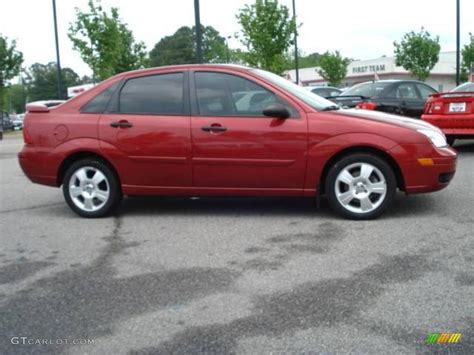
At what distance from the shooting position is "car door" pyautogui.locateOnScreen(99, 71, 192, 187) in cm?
583

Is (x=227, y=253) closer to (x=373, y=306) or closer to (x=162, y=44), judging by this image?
(x=373, y=306)

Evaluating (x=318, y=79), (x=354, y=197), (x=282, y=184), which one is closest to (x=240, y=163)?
(x=282, y=184)

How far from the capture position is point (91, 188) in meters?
6.13

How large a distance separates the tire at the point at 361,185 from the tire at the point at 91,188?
2261mm

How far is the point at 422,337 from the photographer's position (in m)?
3.06

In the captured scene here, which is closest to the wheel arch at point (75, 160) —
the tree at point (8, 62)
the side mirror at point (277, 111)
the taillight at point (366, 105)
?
the side mirror at point (277, 111)

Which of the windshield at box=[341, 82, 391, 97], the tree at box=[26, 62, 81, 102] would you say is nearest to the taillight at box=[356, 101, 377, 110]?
the windshield at box=[341, 82, 391, 97]

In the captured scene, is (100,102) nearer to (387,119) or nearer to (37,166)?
(37,166)

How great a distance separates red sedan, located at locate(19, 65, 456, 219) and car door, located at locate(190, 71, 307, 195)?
0.01 meters

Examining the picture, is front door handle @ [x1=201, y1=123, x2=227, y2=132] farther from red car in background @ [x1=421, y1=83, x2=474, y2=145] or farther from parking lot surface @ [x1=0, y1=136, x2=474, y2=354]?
red car in background @ [x1=421, y1=83, x2=474, y2=145]

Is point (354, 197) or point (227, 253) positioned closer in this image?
point (227, 253)

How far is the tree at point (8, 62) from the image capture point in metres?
29.0

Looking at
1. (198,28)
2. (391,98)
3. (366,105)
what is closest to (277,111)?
(366,105)

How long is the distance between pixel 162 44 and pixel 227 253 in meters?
100
